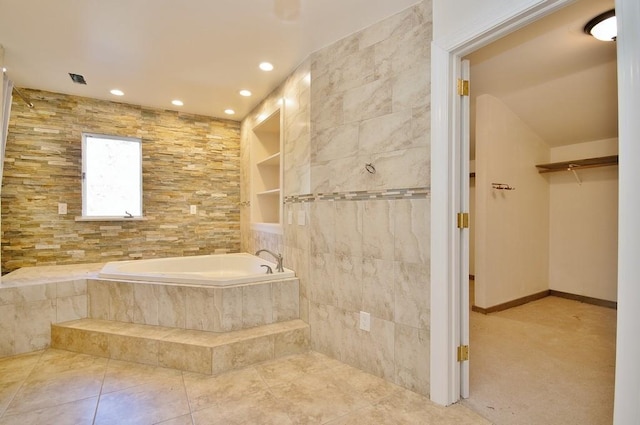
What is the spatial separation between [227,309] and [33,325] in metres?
1.59

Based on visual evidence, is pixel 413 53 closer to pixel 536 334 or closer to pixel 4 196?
pixel 536 334

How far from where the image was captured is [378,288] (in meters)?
2.11

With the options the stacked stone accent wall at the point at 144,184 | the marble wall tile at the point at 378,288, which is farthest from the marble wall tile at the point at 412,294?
the stacked stone accent wall at the point at 144,184

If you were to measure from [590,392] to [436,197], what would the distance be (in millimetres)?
1557

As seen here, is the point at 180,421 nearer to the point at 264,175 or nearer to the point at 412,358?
the point at 412,358

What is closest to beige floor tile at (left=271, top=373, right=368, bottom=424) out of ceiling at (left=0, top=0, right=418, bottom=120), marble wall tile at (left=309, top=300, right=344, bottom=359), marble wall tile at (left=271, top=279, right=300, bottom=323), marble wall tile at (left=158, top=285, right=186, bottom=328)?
marble wall tile at (left=309, top=300, right=344, bottom=359)

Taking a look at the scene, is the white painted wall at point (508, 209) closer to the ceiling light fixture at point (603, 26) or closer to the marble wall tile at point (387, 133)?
the ceiling light fixture at point (603, 26)

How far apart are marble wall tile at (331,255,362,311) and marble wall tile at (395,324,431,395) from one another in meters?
0.36

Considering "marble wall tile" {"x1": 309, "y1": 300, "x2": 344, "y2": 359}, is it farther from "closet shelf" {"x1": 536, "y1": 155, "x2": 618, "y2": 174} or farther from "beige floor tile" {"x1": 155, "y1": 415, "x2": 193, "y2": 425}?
"closet shelf" {"x1": 536, "y1": 155, "x2": 618, "y2": 174}

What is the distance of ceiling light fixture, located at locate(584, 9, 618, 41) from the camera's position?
6.18 ft

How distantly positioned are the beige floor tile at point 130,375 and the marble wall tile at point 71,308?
0.61m

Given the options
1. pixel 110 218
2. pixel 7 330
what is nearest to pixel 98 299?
pixel 7 330

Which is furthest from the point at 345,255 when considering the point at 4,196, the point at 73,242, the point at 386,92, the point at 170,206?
the point at 4,196

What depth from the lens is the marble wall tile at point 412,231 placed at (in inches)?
73.7
